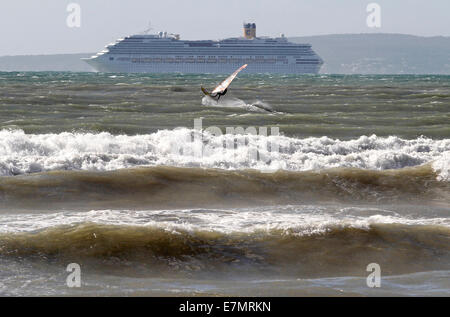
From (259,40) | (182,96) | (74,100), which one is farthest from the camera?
(259,40)

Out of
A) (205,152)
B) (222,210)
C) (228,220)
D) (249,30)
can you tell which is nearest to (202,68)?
Result: (249,30)

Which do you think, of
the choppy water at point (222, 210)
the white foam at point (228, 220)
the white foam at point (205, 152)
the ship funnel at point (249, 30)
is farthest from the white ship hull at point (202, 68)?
the white foam at point (228, 220)

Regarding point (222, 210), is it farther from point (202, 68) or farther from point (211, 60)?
point (202, 68)

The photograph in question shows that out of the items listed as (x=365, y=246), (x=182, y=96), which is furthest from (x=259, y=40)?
(x=365, y=246)

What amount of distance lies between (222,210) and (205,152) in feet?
23.0

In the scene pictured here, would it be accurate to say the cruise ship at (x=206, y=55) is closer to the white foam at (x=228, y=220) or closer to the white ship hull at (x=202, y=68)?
the white ship hull at (x=202, y=68)

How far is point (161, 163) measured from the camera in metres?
17.8

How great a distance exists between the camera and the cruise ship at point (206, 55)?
139750mm

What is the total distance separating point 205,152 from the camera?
1967 centimetres

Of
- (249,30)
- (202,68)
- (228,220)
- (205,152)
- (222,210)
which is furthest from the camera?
(249,30)

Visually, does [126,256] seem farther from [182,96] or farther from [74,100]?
[182,96]

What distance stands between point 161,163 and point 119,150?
225 cm

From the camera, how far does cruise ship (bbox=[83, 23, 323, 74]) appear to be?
5502 inches

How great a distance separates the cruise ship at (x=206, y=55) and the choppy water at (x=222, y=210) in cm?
11345
